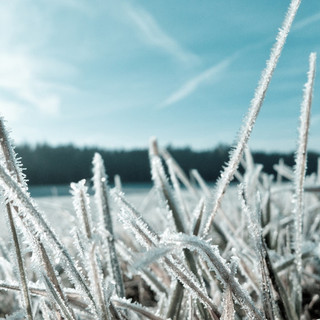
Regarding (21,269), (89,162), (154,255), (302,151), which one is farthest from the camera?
(89,162)

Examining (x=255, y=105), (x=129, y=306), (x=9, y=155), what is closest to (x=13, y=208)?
(x=9, y=155)

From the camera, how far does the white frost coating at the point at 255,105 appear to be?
16.6 inches

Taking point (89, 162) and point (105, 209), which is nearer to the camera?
point (105, 209)

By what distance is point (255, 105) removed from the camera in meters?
0.44

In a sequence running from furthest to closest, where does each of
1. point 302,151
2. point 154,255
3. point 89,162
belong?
1. point 89,162
2. point 302,151
3. point 154,255

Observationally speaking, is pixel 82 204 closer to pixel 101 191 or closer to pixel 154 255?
pixel 101 191

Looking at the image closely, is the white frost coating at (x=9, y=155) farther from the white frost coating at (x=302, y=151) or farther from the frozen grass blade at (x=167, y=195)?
the white frost coating at (x=302, y=151)

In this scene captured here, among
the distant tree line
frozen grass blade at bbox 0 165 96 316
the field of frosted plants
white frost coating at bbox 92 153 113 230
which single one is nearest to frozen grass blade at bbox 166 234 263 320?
the field of frosted plants

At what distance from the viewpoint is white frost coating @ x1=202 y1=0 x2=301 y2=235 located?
42cm

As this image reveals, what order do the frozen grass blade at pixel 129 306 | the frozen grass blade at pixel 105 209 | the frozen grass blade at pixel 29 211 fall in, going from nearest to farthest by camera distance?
the frozen grass blade at pixel 29 211 → the frozen grass blade at pixel 129 306 → the frozen grass blade at pixel 105 209

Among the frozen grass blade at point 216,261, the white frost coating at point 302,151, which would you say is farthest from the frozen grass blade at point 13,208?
the white frost coating at point 302,151

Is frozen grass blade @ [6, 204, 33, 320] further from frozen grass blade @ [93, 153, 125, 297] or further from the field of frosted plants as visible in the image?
frozen grass blade @ [93, 153, 125, 297]

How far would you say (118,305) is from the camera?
1.46 ft

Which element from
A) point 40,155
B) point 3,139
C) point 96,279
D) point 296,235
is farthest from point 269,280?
point 40,155
